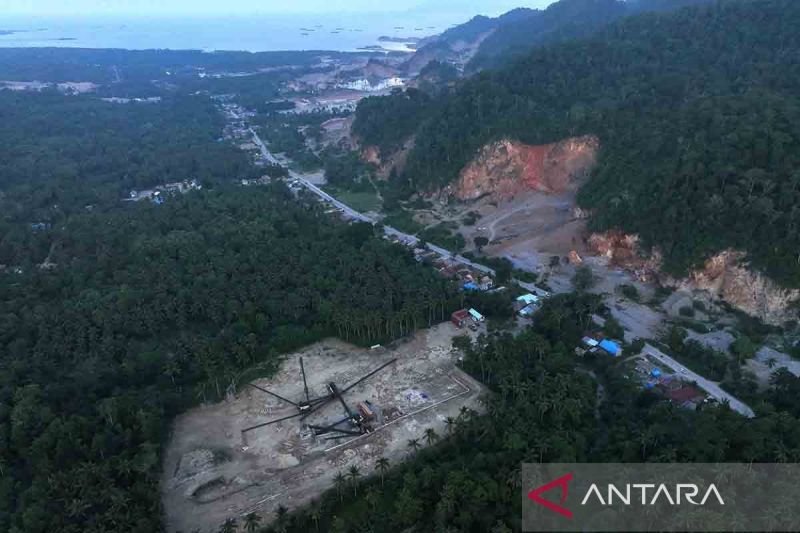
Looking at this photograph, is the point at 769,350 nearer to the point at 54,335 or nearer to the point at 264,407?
the point at 264,407

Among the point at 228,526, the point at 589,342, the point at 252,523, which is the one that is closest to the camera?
the point at 228,526

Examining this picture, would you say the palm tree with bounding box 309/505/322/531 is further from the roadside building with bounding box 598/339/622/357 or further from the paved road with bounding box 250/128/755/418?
the paved road with bounding box 250/128/755/418

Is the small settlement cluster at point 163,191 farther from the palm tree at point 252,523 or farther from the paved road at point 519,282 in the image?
the palm tree at point 252,523

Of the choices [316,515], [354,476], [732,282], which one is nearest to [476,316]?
[354,476]

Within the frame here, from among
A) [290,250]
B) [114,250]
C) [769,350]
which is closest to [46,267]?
[114,250]

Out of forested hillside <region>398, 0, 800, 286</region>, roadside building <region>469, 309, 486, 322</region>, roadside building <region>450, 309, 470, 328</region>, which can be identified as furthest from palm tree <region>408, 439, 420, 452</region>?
forested hillside <region>398, 0, 800, 286</region>

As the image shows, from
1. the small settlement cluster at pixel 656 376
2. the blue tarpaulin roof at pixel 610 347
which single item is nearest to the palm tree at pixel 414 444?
the small settlement cluster at pixel 656 376

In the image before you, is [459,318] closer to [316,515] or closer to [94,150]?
→ [316,515]
